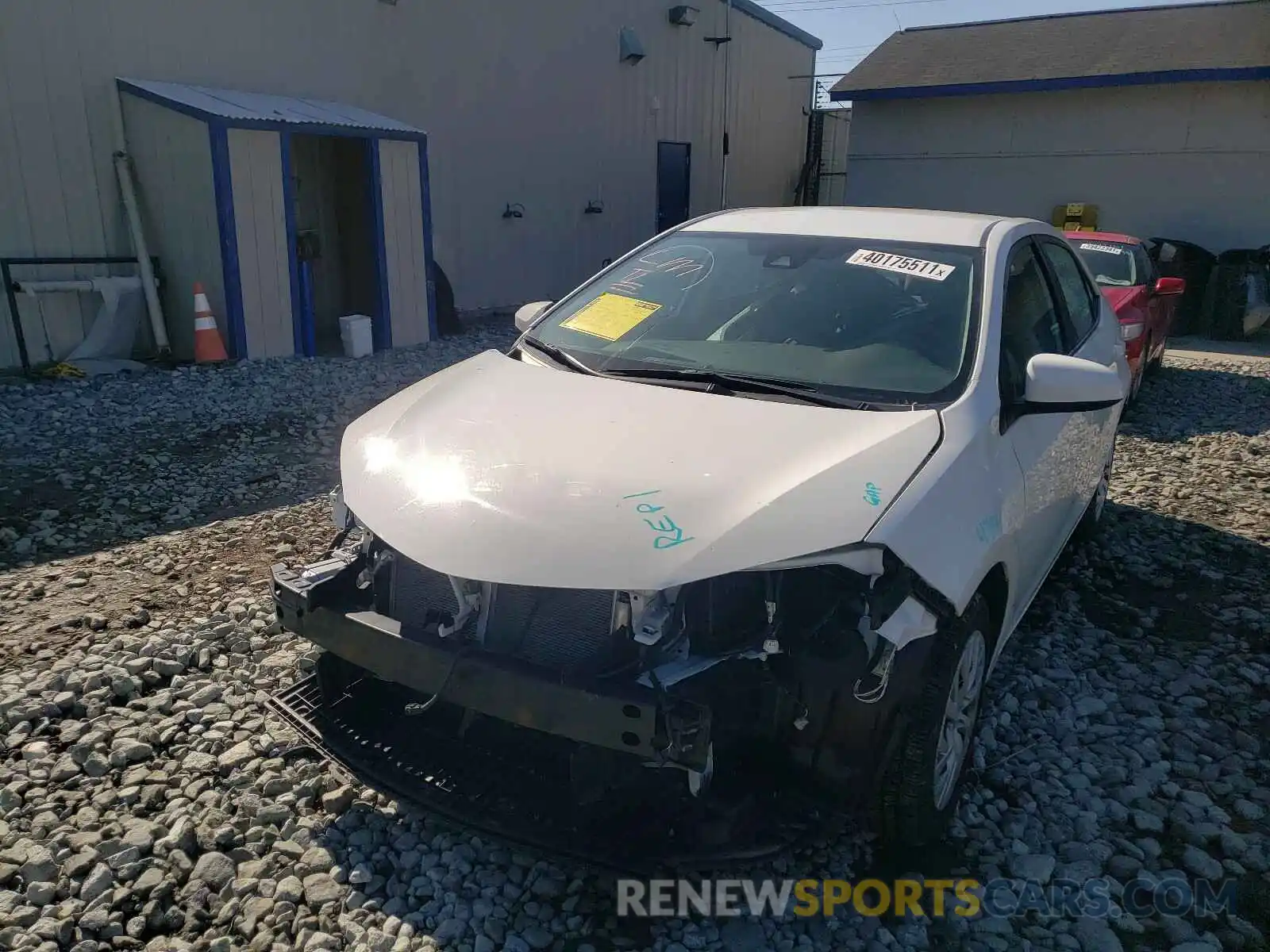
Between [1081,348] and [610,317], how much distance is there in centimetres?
201

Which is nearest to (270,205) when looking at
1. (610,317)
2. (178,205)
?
(178,205)

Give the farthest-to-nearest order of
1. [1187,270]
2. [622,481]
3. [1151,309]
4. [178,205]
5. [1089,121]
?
[1089,121] → [1187,270] → [1151,309] → [178,205] → [622,481]

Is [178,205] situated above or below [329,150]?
below

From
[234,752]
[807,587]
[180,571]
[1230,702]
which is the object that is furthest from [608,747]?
[180,571]

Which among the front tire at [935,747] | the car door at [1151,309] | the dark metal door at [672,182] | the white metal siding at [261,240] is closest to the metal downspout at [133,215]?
the white metal siding at [261,240]

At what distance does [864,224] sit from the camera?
11.8 feet

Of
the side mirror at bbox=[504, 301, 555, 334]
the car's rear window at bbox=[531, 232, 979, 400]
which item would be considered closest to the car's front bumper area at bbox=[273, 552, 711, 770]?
the car's rear window at bbox=[531, 232, 979, 400]

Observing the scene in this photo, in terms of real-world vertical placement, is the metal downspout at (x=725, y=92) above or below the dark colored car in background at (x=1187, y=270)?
above

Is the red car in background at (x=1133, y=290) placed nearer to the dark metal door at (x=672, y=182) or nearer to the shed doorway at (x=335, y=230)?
the shed doorway at (x=335, y=230)

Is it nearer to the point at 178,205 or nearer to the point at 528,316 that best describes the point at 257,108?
the point at 178,205

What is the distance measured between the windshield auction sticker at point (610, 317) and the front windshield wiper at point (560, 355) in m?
0.14

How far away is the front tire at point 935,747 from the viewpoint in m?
2.35

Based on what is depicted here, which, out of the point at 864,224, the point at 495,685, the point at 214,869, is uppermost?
the point at 864,224

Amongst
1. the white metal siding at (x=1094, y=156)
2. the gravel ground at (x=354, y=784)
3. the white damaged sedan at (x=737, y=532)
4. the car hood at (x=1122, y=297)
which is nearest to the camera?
the white damaged sedan at (x=737, y=532)
